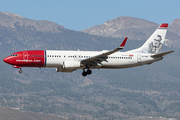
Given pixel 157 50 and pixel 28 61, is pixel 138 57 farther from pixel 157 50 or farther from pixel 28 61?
pixel 28 61

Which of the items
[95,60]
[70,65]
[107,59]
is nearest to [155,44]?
[107,59]

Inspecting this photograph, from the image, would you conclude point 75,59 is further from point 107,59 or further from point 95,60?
point 107,59

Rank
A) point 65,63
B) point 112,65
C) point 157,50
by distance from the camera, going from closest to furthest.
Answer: point 65,63 → point 112,65 → point 157,50

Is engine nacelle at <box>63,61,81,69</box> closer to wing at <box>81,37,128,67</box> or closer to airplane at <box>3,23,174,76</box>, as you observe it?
airplane at <box>3,23,174,76</box>

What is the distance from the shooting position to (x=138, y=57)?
76.0 m

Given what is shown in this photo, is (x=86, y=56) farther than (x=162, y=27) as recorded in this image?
No

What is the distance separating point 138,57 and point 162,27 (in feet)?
35.1

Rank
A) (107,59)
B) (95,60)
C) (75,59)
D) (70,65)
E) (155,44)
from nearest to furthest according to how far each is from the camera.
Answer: (70,65), (95,60), (75,59), (107,59), (155,44)

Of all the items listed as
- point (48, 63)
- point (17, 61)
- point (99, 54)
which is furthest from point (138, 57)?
point (17, 61)

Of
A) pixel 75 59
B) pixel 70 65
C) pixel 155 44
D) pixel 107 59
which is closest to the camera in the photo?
pixel 70 65

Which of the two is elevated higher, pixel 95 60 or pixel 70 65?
pixel 95 60

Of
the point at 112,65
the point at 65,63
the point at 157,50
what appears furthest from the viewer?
the point at 157,50

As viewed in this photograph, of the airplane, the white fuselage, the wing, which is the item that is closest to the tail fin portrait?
the airplane

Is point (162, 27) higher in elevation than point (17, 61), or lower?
higher
